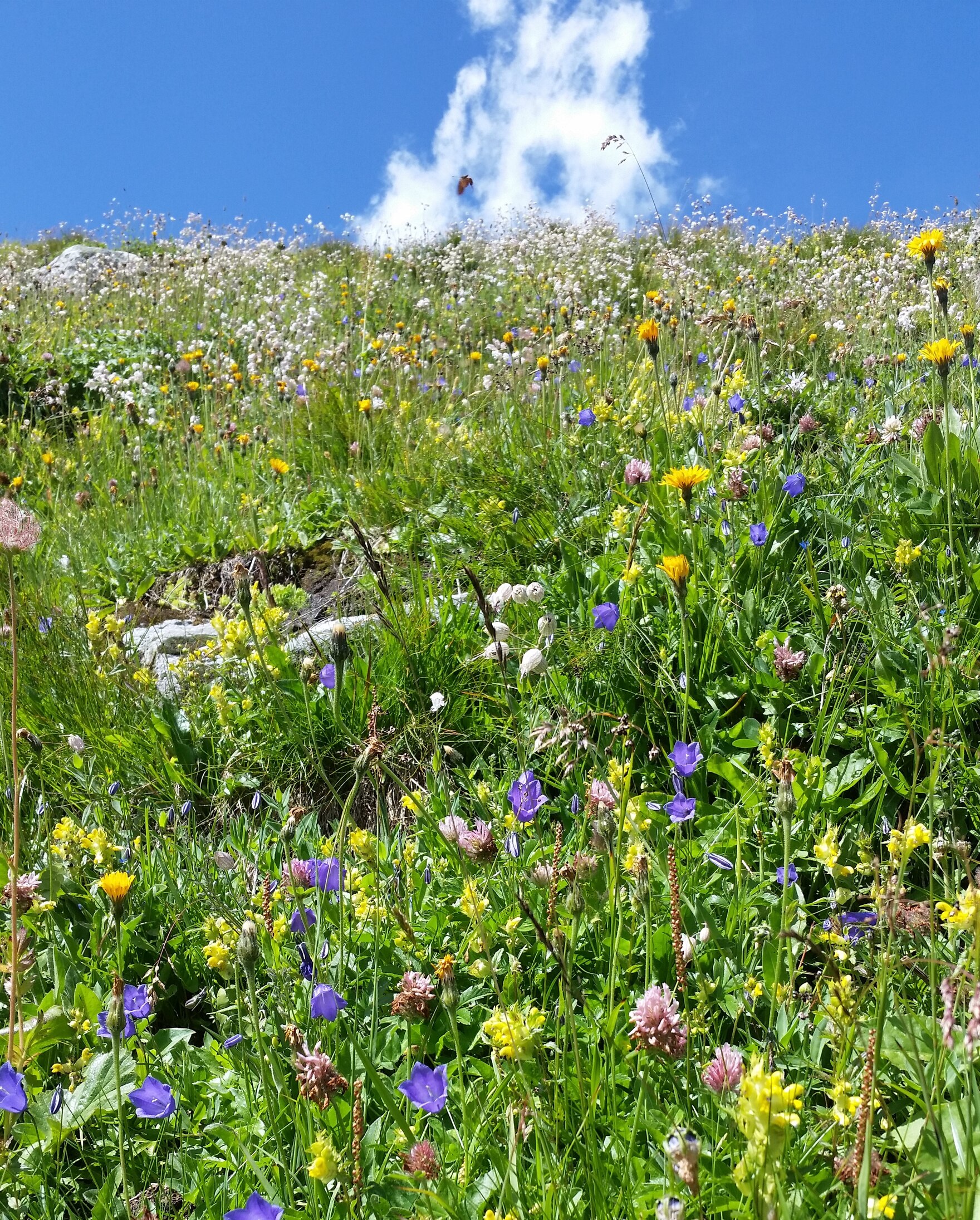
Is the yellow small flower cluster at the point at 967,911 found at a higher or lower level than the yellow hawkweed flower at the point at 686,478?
lower

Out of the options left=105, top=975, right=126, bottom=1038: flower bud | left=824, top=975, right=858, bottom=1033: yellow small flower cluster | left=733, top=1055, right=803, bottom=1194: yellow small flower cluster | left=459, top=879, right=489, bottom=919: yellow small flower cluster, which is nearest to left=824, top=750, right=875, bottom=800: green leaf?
left=824, top=975, right=858, bottom=1033: yellow small flower cluster

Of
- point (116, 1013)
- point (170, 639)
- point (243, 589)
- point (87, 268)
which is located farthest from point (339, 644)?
point (87, 268)

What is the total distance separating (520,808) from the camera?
1.64 meters

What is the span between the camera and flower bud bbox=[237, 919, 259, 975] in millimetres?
1129

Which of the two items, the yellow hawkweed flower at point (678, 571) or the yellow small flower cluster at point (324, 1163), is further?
the yellow hawkweed flower at point (678, 571)

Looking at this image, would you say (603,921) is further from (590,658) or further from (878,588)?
(878,588)

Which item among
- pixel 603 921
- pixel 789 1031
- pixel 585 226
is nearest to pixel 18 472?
pixel 603 921

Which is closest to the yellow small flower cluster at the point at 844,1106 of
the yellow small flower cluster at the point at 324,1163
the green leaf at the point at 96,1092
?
the yellow small flower cluster at the point at 324,1163

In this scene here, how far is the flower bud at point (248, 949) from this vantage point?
113 centimetres

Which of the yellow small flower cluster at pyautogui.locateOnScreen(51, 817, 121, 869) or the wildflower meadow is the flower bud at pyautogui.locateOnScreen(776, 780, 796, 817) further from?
the yellow small flower cluster at pyautogui.locateOnScreen(51, 817, 121, 869)

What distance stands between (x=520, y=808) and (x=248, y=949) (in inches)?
24.7

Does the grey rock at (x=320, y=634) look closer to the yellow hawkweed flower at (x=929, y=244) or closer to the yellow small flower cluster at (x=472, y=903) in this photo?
the yellow small flower cluster at (x=472, y=903)

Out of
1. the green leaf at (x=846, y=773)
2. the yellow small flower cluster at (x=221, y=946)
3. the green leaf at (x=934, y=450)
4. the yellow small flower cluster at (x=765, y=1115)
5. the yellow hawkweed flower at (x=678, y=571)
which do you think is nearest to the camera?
the yellow small flower cluster at (x=765, y=1115)

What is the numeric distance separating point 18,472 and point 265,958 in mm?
4824
